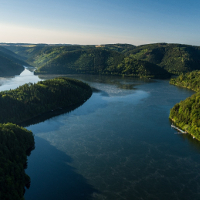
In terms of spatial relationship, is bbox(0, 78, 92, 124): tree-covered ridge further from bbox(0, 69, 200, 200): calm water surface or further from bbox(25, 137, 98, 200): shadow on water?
bbox(25, 137, 98, 200): shadow on water

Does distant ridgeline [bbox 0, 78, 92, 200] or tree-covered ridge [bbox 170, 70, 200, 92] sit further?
tree-covered ridge [bbox 170, 70, 200, 92]

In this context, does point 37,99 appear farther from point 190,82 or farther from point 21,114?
point 190,82

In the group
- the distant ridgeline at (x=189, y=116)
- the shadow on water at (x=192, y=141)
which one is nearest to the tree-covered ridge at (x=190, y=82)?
the distant ridgeline at (x=189, y=116)

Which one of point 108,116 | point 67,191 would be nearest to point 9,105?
point 108,116

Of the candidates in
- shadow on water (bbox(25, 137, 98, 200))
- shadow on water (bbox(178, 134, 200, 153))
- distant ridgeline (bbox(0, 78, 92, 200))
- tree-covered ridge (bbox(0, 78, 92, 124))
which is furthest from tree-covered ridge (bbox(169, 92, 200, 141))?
tree-covered ridge (bbox(0, 78, 92, 124))

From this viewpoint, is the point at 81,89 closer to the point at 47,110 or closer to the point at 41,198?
the point at 47,110

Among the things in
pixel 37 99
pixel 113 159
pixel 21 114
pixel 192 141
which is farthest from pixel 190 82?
pixel 21 114

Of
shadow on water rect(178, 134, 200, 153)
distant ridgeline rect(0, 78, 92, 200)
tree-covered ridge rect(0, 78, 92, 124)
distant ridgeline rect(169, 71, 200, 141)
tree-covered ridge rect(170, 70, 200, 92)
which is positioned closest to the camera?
distant ridgeline rect(0, 78, 92, 200)

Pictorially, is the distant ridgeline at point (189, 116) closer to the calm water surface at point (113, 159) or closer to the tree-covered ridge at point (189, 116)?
the tree-covered ridge at point (189, 116)
